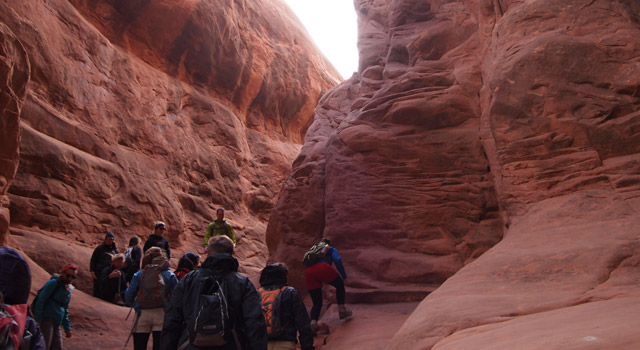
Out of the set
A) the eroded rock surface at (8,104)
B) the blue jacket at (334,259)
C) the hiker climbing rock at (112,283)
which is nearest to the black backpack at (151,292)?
the blue jacket at (334,259)

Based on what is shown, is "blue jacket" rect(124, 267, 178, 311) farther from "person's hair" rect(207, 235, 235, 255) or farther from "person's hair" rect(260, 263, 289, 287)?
"person's hair" rect(207, 235, 235, 255)

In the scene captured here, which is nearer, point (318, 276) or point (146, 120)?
point (318, 276)

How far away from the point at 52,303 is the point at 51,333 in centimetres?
39

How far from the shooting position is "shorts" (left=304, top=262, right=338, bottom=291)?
7.73 m

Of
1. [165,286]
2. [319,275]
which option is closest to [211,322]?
[165,286]

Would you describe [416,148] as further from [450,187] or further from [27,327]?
[27,327]

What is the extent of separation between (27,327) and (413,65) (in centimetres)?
1091

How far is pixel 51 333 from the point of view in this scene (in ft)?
21.3

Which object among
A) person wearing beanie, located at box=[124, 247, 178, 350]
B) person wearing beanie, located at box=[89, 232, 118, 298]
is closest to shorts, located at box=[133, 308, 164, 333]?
person wearing beanie, located at box=[124, 247, 178, 350]

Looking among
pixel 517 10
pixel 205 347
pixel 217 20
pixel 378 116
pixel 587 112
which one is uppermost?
pixel 217 20

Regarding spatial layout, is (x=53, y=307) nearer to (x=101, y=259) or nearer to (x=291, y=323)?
(x=101, y=259)

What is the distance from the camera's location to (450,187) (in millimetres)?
10289

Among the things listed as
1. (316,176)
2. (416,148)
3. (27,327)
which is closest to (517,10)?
(416,148)

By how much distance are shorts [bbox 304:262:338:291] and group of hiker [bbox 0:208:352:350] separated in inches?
0.6
